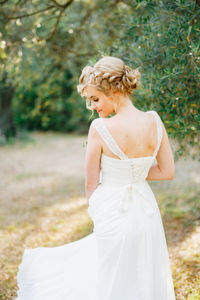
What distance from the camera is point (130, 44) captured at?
4016mm

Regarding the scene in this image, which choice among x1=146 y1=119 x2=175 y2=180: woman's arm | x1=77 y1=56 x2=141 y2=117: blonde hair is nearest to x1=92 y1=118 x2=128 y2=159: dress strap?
x1=77 y1=56 x2=141 y2=117: blonde hair

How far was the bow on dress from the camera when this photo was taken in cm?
→ 235

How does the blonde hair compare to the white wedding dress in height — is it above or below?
above

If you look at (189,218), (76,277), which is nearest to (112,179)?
(76,277)

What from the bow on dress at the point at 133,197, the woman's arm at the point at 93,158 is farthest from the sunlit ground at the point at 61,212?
the bow on dress at the point at 133,197

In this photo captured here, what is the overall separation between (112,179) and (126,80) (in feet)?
2.33

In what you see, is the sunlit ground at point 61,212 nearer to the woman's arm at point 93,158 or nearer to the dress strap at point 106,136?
the woman's arm at point 93,158

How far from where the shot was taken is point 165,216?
5.88m

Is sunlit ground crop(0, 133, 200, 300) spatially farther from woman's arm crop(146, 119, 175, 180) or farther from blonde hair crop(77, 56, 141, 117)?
blonde hair crop(77, 56, 141, 117)

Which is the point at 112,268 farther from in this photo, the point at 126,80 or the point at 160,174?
the point at 126,80

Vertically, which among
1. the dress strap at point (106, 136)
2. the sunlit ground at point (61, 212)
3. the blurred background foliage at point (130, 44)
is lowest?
the sunlit ground at point (61, 212)

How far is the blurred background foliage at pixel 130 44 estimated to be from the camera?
3.10m

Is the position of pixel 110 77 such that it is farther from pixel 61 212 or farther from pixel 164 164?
pixel 61 212

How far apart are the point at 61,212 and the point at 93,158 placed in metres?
4.19
